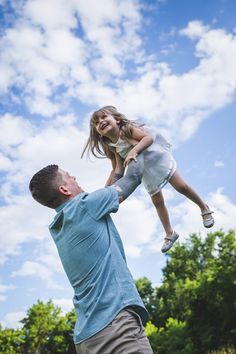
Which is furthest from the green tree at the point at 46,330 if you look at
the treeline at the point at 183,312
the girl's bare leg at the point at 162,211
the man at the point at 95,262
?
the man at the point at 95,262

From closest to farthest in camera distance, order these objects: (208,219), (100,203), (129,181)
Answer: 1. (100,203)
2. (129,181)
3. (208,219)

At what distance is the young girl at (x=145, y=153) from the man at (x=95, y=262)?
898 millimetres

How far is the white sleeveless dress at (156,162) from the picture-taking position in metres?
4.01

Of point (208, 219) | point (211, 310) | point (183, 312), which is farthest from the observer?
point (183, 312)

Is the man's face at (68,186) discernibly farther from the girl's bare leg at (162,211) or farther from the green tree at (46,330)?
the green tree at (46,330)

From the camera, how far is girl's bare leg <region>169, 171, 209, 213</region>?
14.3 ft

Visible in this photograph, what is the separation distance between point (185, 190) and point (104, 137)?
1.04m

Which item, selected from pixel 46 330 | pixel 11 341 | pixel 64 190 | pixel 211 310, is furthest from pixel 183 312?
pixel 64 190

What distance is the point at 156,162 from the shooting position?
13.5 feet

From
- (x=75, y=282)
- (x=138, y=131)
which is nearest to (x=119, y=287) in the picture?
(x=75, y=282)

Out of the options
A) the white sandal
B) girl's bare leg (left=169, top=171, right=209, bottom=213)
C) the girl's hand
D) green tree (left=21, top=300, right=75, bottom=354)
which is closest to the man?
the girl's hand

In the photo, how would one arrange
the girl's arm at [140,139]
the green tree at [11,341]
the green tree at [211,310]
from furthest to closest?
the green tree at [11,341] → the green tree at [211,310] → the girl's arm at [140,139]

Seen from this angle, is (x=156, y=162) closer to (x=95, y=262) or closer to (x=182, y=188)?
(x=182, y=188)

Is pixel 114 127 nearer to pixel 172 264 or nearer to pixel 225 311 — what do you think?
pixel 225 311
